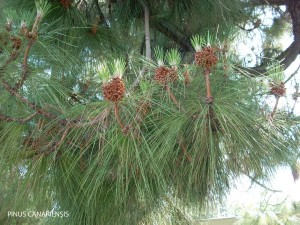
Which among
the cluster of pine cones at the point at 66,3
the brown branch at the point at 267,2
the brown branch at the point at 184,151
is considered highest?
the brown branch at the point at 267,2

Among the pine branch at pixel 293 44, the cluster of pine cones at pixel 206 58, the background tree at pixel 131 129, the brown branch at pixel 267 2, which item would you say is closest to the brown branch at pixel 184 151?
the background tree at pixel 131 129

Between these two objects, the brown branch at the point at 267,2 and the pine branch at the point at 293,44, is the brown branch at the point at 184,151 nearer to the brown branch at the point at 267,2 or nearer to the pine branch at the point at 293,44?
the pine branch at the point at 293,44

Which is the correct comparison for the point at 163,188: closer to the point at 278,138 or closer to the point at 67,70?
the point at 278,138

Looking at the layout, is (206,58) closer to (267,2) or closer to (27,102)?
(27,102)

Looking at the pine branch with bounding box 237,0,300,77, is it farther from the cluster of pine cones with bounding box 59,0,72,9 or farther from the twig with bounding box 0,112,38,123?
the twig with bounding box 0,112,38,123

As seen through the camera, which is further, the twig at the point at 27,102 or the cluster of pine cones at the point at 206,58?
the twig at the point at 27,102

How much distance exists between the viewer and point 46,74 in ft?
2.53

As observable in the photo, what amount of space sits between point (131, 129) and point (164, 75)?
8cm

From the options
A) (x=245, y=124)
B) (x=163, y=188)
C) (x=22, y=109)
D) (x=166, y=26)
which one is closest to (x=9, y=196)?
(x=22, y=109)

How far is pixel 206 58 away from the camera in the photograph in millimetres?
566

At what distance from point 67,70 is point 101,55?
20cm

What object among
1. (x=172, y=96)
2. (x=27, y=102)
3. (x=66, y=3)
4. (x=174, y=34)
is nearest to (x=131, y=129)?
(x=172, y=96)

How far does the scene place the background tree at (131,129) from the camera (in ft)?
1.97

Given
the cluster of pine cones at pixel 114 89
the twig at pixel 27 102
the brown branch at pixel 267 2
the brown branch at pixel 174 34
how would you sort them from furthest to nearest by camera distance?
the brown branch at pixel 267 2
the brown branch at pixel 174 34
the twig at pixel 27 102
the cluster of pine cones at pixel 114 89
